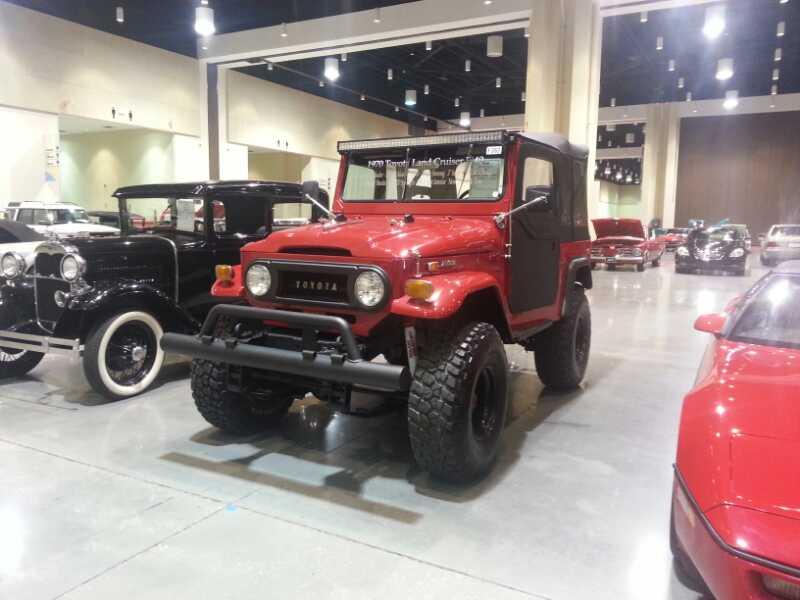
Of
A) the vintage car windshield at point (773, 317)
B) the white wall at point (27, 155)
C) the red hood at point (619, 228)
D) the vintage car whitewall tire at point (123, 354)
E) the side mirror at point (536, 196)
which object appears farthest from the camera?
the red hood at point (619, 228)

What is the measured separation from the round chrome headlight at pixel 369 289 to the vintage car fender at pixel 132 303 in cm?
226

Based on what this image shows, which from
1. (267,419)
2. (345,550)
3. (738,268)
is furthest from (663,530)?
(738,268)

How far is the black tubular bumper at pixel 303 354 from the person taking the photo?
2621 millimetres

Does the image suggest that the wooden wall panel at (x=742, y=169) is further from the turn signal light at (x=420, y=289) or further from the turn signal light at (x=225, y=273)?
the turn signal light at (x=420, y=289)

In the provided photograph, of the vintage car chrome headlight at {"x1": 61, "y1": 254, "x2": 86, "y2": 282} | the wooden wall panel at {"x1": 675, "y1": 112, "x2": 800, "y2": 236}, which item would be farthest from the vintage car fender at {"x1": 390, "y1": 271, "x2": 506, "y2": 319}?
the wooden wall panel at {"x1": 675, "y1": 112, "x2": 800, "y2": 236}

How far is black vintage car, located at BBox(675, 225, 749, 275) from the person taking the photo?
45.9ft

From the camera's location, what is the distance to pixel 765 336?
2646 mm

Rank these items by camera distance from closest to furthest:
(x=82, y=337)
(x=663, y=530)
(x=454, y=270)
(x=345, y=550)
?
(x=345, y=550) < (x=663, y=530) < (x=454, y=270) < (x=82, y=337)

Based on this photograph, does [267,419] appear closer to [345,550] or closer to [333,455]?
[333,455]

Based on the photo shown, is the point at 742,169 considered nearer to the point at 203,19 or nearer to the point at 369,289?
the point at 203,19

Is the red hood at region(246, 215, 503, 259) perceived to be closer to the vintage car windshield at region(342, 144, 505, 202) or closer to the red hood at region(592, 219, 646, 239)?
the vintage car windshield at region(342, 144, 505, 202)

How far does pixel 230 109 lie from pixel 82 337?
12495 millimetres

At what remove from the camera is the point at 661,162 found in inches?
949

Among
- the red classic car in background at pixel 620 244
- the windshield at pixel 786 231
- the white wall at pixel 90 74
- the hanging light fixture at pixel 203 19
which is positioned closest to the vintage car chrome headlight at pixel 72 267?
the hanging light fixture at pixel 203 19
